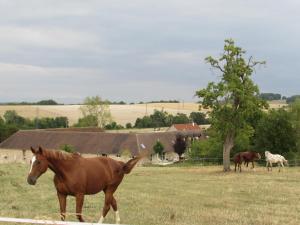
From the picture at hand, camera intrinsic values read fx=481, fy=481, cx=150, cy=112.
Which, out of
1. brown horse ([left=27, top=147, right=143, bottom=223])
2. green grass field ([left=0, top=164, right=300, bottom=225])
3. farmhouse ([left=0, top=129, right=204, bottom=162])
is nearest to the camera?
brown horse ([left=27, top=147, right=143, bottom=223])

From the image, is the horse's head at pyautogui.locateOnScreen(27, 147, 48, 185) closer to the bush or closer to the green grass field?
the green grass field

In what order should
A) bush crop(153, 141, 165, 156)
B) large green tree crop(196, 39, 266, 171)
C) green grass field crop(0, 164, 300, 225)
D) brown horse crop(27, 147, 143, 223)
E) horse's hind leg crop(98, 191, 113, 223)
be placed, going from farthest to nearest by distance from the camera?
bush crop(153, 141, 165, 156) < large green tree crop(196, 39, 266, 171) < green grass field crop(0, 164, 300, 225) < horse's hind leg crop(98, 191, 113, 223) < brown horse crop(27, 147, 143, 223)

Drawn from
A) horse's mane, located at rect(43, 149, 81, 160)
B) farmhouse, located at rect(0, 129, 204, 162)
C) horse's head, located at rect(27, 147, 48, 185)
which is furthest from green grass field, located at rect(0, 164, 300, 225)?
farmhouse, located at rect(0, 129, 204, 162)

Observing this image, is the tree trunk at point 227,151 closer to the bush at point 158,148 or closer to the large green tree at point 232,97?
the large green tree at point 232,97

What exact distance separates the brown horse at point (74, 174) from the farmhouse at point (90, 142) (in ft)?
241

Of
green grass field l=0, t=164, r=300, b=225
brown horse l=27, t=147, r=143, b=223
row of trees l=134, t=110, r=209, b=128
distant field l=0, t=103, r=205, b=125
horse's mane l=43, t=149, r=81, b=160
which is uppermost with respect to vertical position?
distant field l=0, t=103, r=205, b=125

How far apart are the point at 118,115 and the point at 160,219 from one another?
158834 millimetres

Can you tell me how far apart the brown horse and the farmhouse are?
73.5 meters

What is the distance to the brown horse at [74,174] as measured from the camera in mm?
11195

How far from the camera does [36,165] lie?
11125mm

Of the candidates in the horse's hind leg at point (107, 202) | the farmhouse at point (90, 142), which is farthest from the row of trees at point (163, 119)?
the horse's hind leg at point (107, 202)

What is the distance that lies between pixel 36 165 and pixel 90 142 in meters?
85.3

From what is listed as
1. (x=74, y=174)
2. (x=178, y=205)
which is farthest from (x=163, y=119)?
(x=74, y=174)

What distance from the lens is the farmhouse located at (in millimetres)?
92188
